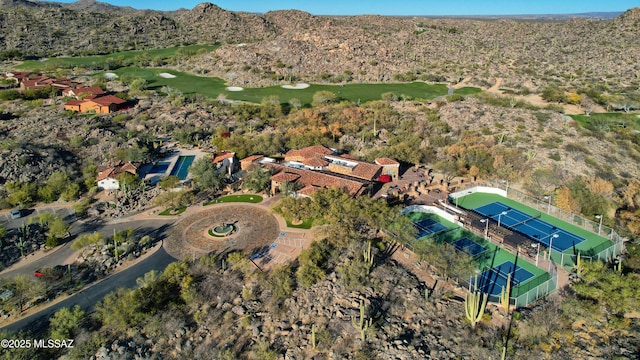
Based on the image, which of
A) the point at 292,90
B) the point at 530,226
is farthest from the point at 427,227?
the point at 292,90

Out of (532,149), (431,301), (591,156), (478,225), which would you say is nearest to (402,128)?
(532,149)

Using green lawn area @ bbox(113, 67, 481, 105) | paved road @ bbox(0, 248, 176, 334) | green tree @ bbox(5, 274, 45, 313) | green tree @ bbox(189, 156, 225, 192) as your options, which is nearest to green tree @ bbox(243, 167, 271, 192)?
green tree @ bbox(189, 156, 225, 192)

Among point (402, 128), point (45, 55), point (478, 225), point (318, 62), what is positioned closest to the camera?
point (478, 225)

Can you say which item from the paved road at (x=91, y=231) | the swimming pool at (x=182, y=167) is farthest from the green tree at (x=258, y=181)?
the swimming pool at (x=182, y=167)

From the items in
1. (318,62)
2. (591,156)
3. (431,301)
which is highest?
(318,62)

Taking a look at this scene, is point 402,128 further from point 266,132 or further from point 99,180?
point 99,180

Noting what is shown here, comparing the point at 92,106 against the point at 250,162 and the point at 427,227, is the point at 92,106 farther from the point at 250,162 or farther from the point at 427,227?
the point at 427,227
